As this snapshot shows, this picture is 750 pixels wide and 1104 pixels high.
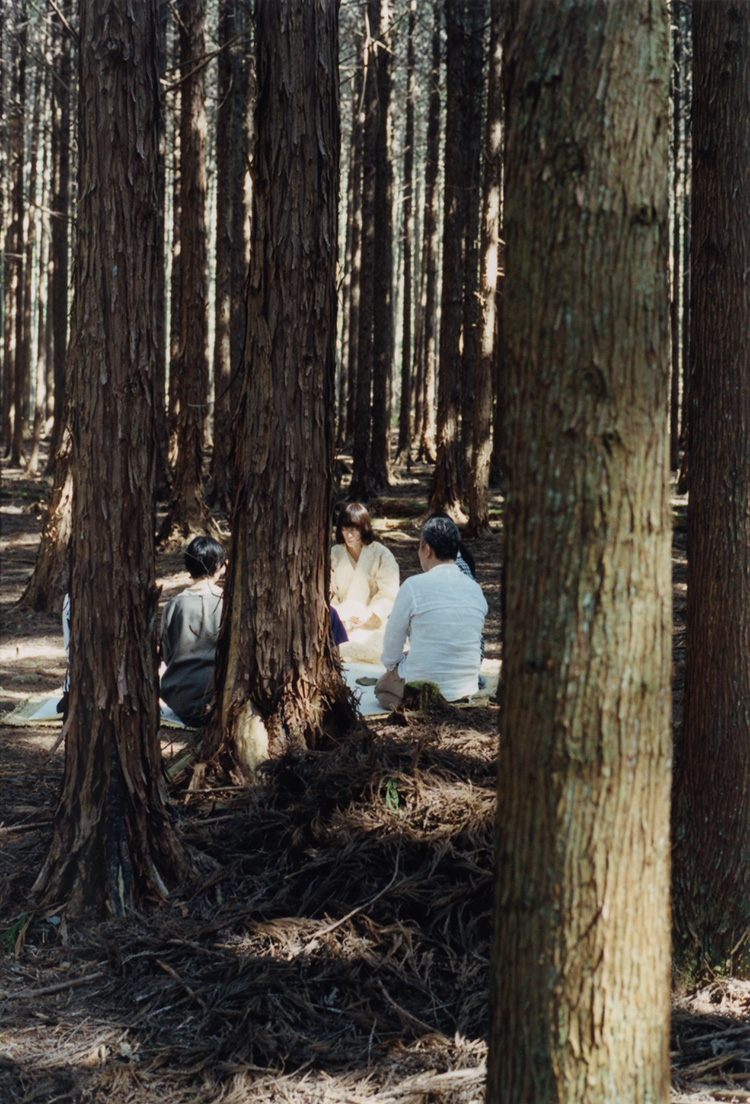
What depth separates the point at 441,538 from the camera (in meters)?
5.80

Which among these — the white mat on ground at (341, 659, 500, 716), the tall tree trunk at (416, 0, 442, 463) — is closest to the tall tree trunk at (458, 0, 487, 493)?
the tall tree trunk at (416, 0, 442, 463)

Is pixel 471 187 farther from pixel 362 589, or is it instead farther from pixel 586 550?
pixel 586 550

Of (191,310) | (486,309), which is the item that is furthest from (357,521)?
(486,309)

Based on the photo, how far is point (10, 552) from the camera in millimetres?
12289

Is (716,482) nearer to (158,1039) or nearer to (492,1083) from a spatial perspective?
(492,1083)

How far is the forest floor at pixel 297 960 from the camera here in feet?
8.98

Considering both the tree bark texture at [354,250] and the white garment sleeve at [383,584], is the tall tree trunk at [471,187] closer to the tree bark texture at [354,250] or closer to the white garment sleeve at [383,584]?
the tree bark texture at [354,250]

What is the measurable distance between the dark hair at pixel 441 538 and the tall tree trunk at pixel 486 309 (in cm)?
725

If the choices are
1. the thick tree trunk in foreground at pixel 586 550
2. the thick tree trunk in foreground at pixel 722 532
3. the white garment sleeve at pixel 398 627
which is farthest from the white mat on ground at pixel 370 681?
the thick tree trunk in foreground at pixel 586 550

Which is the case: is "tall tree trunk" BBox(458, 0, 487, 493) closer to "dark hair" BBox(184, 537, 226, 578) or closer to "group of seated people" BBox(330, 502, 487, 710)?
"group of seated people" BBox(330, 502, 487, 710)

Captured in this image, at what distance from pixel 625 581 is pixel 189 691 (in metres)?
4.66

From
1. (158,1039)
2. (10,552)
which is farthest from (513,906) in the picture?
(10,552)

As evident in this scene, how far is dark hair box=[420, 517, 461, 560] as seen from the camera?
228 inches

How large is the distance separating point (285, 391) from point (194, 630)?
174 centimetres
